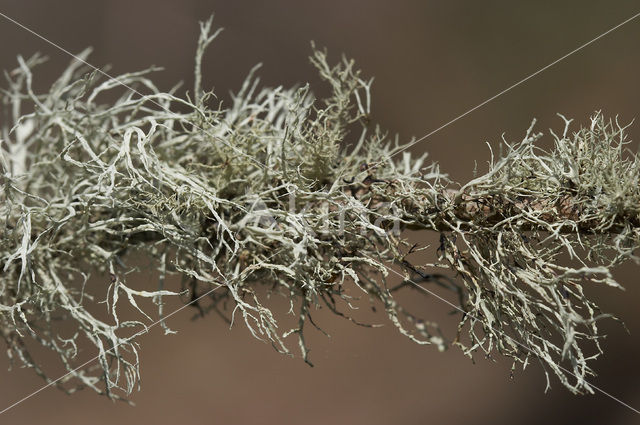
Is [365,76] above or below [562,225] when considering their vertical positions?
above

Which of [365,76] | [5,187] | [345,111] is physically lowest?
[5,187]

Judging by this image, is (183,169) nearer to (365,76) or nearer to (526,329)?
(526,329)

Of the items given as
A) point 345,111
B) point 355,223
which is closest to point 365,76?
point 345,111

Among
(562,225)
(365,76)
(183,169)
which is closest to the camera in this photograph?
(562,225)

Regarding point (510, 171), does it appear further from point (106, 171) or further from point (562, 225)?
point (106, 171)

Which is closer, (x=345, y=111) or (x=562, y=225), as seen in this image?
(x=562, y=225)

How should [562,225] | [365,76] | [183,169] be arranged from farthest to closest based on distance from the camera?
[365,76] → [183,169] → [562,225]

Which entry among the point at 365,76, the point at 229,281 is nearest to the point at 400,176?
the point at 229,281
